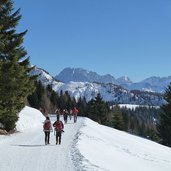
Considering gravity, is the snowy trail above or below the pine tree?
below

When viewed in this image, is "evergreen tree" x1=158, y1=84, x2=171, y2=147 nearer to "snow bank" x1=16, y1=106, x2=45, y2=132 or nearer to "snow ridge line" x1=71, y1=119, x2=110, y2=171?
"snow bank" x1=16, y1=106, x2=45, y2=132

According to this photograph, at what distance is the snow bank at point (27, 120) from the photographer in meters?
38.6

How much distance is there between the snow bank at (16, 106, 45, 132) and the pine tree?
4.13 m

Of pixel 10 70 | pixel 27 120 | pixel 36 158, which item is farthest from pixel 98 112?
pixel 36 158

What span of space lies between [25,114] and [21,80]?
533 inches

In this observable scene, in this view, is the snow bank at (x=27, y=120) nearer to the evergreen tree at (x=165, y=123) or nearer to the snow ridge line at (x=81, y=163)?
the evergreen tree at (x=165, y=123)

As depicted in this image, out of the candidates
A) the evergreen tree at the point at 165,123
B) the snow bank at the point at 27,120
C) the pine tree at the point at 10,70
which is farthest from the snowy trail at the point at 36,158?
the evergreen tree at the point at 165,123

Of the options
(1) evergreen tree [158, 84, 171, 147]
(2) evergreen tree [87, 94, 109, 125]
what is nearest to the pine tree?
(1) evergreen tree [158, 84, 171, 147]

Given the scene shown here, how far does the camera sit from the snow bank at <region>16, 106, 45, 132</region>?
38.6m

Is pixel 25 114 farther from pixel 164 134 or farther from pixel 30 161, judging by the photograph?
pixel 30 161

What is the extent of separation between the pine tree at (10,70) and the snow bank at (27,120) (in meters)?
4.13

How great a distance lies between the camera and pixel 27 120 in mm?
42594

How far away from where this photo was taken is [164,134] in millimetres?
53969

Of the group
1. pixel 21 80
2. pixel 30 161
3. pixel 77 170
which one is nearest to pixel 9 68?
pixel 21 80
